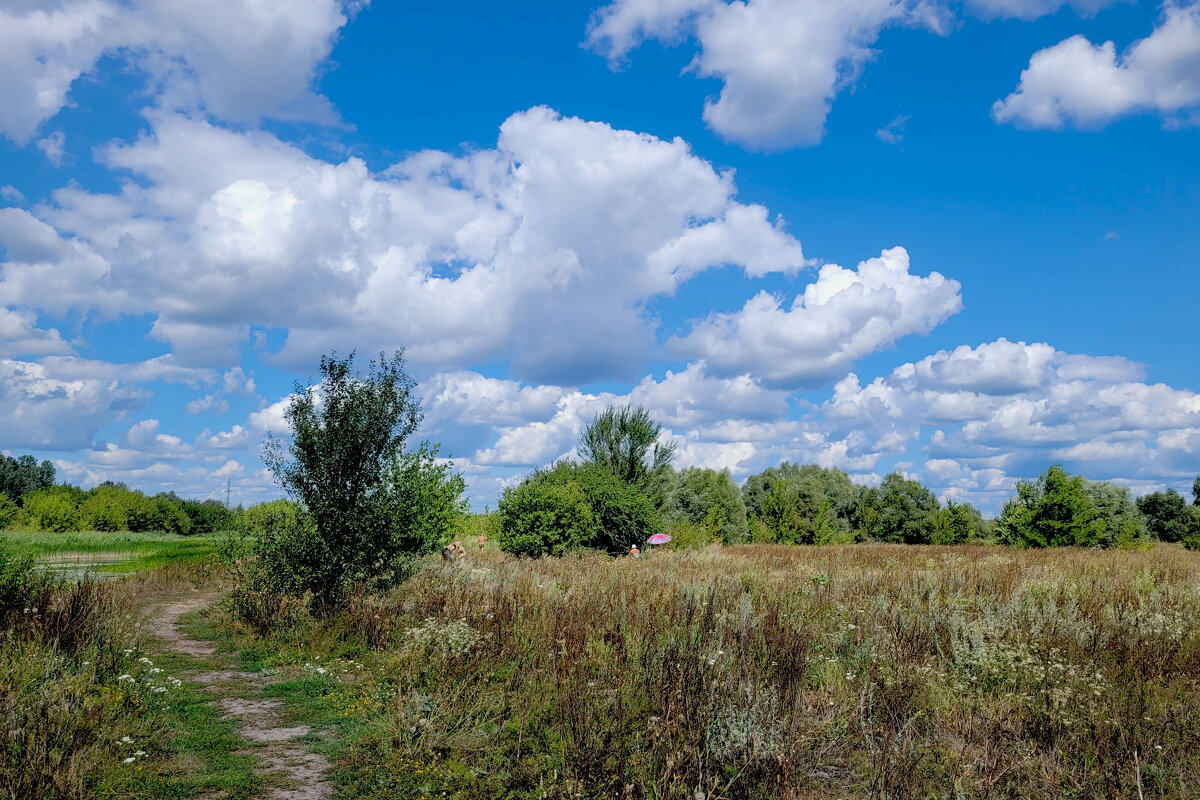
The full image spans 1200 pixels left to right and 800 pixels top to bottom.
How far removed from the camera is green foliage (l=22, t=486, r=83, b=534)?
51688 millimetres

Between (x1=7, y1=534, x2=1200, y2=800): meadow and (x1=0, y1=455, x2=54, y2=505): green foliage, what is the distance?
2696 inches

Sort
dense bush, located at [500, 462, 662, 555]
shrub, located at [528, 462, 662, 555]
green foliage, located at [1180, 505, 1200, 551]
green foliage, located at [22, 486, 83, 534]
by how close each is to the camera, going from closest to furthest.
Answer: dense bush, located at [500, 462, 662, 555]
shrub, located at [528, 462, 662, 555]
green foliage, located at [1180, 505, 1200, 551]
green foliage, located at [22, 486, 83, 534]

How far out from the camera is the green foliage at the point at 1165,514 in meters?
54.2

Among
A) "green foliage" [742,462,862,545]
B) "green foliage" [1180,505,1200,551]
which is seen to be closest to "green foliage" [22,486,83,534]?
"green foliage" [742,462,862,545]

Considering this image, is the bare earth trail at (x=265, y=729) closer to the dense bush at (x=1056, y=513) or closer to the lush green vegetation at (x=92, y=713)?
the lush green vegetation at (x=92, y=713)

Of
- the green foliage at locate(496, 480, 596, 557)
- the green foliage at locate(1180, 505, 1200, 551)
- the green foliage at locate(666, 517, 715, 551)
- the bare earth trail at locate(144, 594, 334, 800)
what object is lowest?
the green foliage at locate(1180, 505, 1200, 551)

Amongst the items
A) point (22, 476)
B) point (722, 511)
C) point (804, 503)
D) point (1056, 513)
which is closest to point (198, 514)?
point (22, 476)

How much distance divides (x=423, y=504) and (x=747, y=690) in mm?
9732

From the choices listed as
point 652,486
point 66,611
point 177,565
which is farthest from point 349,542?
point 652,486

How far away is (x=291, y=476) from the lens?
1252 centimetres

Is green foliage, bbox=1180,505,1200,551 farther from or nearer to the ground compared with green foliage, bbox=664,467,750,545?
nearer to the ground

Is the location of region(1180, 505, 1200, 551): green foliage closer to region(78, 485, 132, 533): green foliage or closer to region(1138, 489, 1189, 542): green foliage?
region(1138, 489, 1189, 542): green foliage

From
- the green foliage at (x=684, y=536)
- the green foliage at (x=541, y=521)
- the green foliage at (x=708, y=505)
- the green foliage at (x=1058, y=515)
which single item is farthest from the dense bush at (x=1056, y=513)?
the green foliage at (x=541, y=521)

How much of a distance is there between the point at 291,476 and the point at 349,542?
162 centimetres
